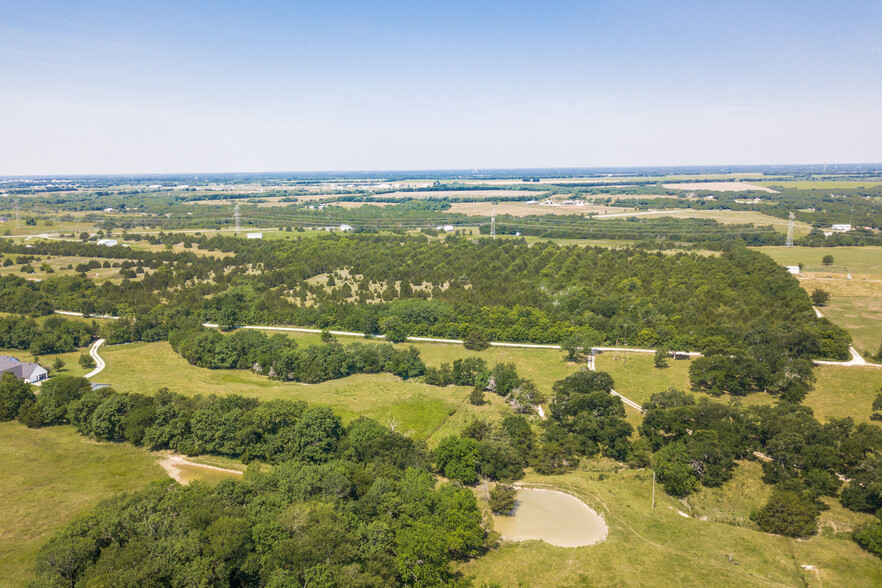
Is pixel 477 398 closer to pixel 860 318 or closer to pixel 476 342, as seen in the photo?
pixel 476 342

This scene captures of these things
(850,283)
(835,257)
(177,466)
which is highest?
(835,257)

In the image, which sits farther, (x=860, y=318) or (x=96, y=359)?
(x=860, y=318)

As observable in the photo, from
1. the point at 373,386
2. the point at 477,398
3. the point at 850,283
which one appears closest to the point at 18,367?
the point at 373,386

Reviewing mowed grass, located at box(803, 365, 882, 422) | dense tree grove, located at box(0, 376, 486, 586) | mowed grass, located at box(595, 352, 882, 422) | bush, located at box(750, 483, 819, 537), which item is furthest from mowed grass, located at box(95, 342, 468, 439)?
mowed grass, located at box(803, 365, 882, 422)

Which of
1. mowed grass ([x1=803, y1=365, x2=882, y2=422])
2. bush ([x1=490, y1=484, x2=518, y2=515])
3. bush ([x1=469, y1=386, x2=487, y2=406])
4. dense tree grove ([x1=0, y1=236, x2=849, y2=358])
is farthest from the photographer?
dense tree grove ([x1=0, y1=236, x2=849, y2=358])

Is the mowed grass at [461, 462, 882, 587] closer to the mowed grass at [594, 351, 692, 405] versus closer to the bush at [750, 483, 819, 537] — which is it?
the bush at [750, 483, 819, 537]

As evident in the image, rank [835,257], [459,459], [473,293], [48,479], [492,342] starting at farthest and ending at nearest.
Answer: [835,257], [473,293], [492,342], [459,459], [48,479]

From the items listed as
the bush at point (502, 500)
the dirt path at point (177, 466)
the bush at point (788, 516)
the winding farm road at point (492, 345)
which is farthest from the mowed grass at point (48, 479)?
the bush at point (788, 516)
